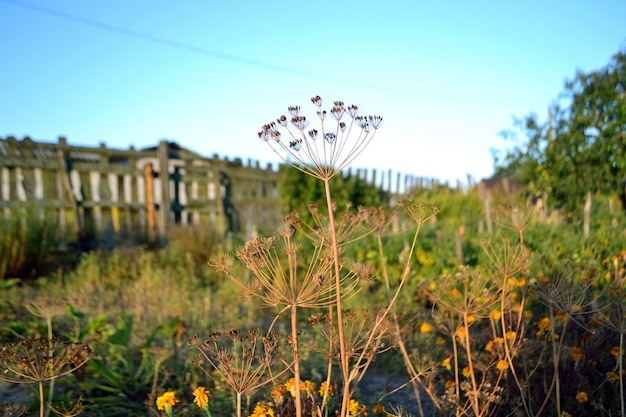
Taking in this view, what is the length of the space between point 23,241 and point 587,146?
1028 centimetres

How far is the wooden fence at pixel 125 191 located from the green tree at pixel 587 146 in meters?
4.48

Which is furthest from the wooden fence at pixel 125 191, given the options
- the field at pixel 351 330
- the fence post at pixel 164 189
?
the field at pixel 351 330

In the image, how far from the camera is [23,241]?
7363 mm

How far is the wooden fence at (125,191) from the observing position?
9.59 metres

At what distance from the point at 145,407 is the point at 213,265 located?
183 centimetres

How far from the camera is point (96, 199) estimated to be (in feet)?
34.2

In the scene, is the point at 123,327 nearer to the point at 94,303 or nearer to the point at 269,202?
the point at 94,303

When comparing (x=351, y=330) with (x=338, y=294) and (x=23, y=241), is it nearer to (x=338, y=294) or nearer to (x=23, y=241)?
(x=338, y=294)

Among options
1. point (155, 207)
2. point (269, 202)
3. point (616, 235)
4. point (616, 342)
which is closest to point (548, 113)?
point (616, 235)

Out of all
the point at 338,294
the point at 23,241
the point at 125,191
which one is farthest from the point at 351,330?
the point at 125,191

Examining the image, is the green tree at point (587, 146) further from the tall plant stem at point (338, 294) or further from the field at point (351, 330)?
the tall plant stem at point (338, 294)

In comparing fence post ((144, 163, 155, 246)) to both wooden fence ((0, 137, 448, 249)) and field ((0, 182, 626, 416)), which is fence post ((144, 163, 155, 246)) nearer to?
wooden fence ((0, 137, 448, 249))

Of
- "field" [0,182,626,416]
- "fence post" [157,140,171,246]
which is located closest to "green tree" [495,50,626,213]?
"field" [0,182,626,416]

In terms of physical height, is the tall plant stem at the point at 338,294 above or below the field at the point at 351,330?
above
